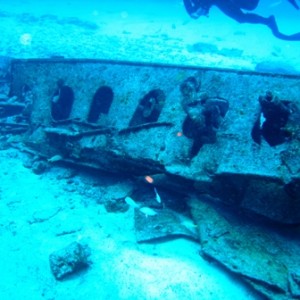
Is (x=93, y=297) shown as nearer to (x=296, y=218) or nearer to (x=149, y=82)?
(x=296, y=218)

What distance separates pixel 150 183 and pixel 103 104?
2.41 meters

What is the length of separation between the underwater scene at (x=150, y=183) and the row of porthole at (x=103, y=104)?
3 centimetres

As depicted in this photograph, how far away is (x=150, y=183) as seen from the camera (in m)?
5.25

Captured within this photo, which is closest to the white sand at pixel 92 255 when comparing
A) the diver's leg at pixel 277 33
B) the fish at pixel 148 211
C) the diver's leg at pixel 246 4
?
the fish at pixel 148 211

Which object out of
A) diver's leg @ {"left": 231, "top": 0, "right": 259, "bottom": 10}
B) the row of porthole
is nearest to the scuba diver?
diver's leg @ {"left": 231, "top": 0, "right": 259, "bottom": 10}

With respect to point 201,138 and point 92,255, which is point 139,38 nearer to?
point 201,138

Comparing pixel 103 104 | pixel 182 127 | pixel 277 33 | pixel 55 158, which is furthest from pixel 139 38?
pixel 182 127

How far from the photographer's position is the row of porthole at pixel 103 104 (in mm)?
5586

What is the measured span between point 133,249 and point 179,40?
22.0 meters

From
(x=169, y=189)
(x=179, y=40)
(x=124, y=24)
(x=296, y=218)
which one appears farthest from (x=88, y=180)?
(x=124, y=24)

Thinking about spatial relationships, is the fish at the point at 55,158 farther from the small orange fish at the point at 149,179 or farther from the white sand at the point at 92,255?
the small orange fish at the point at 149,179

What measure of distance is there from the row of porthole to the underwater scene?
1.0 inches

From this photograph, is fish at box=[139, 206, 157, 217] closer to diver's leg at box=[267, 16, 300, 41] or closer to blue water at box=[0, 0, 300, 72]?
diver's leg at box=[267, 16, 300, 41]

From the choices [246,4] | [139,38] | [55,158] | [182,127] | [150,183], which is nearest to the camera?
[182,127]
